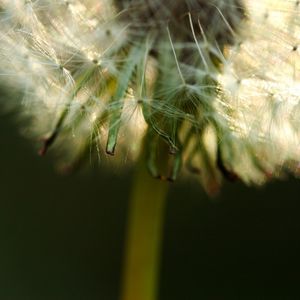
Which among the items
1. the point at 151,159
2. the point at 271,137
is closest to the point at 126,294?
the point at 151,159

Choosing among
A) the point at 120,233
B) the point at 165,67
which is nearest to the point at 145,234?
the point at 165,67

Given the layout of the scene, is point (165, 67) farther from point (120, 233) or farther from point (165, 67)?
point (120, 233)

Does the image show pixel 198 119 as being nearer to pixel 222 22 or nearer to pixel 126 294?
pixel 222 22

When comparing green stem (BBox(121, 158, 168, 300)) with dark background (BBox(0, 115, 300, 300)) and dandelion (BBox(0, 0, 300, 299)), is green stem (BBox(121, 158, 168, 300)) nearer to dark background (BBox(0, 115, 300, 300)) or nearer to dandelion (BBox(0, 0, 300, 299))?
dandelion (BBox(0, 0, 300, 299))

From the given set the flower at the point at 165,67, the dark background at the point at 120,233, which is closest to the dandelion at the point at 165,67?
the flower at the point at 165,67

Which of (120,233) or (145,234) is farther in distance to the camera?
(120,233)

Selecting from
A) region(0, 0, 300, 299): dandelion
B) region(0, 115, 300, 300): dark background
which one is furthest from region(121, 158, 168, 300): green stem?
region(0, 115, 300, 300): dark background
